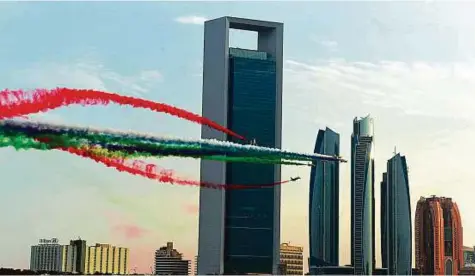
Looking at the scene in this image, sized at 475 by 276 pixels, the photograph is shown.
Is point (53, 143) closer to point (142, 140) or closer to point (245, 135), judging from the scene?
Answer: point (142, 140)

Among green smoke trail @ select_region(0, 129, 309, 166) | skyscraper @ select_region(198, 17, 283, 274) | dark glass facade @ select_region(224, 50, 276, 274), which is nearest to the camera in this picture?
green smoke trail @ select_region(0, 129, 309, 166)

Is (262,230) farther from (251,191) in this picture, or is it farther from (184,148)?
(184,148)

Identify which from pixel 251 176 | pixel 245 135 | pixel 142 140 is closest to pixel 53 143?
pixel 142 140

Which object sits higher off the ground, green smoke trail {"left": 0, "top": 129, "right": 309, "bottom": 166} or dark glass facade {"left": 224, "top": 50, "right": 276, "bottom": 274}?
dark glass facade {"left": 224, "top": 50, "right": 276, "bottom": 274}

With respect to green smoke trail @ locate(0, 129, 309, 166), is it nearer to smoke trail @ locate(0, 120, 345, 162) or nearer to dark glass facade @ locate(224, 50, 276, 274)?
smoke trail @ locate(0, 120, 345, 162)

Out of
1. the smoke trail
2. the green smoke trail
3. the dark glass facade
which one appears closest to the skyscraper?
the dark glass facade

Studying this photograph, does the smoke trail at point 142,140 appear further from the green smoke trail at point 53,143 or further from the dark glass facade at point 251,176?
the dark glass facade at point 251,176

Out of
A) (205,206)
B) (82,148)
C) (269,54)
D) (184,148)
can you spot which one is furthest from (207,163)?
(82,148)

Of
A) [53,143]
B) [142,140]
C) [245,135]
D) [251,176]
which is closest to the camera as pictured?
[53,143]
